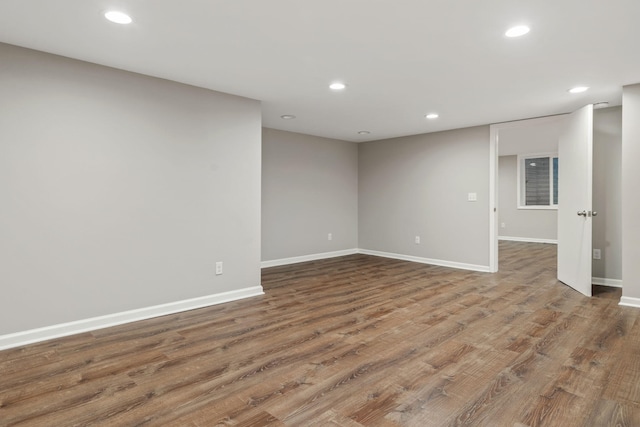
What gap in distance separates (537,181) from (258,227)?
25.8 feet

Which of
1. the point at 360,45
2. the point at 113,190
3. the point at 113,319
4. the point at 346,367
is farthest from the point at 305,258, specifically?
the point at 360,45

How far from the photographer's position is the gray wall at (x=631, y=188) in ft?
11.4

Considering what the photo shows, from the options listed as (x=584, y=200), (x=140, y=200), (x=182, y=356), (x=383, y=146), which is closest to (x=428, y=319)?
(x=182, y=356)

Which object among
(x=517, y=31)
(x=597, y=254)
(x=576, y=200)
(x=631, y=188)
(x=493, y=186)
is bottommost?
(x=597, y=254)

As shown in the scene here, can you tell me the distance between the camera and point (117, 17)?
7.18 ft

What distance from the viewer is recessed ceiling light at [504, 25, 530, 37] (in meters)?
→ 2.30

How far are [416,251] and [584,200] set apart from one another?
269 centimetres

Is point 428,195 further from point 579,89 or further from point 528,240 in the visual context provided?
point 528,240

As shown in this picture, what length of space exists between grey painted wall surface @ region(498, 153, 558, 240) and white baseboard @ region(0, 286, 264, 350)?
7.72m

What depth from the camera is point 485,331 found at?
2.90 meters

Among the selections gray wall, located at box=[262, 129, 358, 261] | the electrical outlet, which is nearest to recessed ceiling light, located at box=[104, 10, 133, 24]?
gray wall, located at box=[262, 129, 358, 261]

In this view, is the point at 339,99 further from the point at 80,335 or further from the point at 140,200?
the point at 80,335

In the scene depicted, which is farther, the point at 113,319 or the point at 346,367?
the point at 113,319

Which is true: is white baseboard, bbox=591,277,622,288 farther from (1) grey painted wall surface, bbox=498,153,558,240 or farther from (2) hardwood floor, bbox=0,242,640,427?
(1) grey painted wall surface, bbox=498,153,558,240
